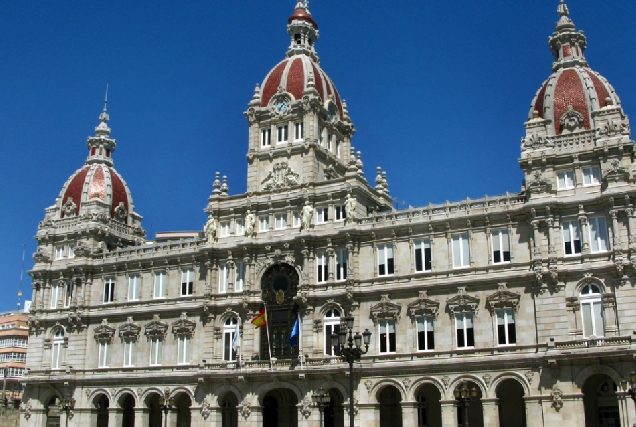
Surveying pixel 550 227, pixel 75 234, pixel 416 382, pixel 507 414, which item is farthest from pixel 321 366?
pixel 75 234

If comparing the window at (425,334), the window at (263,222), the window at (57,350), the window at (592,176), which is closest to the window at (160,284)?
A: the window at (263,222)

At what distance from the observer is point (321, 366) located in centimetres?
6100

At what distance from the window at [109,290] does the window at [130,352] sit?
521cm

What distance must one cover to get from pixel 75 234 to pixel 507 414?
1888 inches

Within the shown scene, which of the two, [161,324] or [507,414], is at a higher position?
[161,324]

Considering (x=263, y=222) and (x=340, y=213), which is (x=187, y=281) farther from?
(x=340, y=213)

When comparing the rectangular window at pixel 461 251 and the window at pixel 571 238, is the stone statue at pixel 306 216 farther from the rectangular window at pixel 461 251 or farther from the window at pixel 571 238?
the window at pixel 571 238

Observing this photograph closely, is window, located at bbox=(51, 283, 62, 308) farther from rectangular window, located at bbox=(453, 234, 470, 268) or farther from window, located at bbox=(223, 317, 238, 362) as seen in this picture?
rectangular window, located at bbox=(453, 234, 470, 268)

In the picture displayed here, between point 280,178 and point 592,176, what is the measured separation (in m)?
27.9

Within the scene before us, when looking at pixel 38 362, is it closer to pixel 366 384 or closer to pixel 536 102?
pixel 366 384

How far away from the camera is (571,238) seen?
56312 mm

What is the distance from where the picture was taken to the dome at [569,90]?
59.1 metres

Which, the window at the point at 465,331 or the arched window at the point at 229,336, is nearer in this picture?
the window at the point at 465,331

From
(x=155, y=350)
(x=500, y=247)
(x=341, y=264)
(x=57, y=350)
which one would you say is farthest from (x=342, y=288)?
(x=57, y=350)
